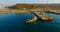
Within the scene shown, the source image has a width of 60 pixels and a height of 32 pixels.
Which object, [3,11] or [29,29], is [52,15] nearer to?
[29,29]

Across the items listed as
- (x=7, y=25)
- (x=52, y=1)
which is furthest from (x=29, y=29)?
(x=52, y=1)

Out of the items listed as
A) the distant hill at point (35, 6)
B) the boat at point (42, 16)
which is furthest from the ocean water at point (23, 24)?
the distant hill at point (35, 6)

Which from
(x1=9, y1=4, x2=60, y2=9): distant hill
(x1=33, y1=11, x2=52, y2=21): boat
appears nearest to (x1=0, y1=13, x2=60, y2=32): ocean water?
(x1=33, y1=11, x2=52, y2=21): boat

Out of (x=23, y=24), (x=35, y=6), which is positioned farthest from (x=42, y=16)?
(x=23, y=24)

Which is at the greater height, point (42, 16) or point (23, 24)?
point (42, 16)

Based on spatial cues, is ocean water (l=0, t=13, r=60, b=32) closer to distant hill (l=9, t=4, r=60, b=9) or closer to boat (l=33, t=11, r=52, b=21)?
boat (l=33, t=11, r=52, b=21)

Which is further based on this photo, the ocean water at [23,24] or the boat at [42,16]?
the boat at [42,16]

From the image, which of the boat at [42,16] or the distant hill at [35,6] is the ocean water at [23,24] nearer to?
the boat at [42,16]

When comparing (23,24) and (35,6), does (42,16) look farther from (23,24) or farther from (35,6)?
(23,24)

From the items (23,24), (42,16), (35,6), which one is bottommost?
(23,24)
